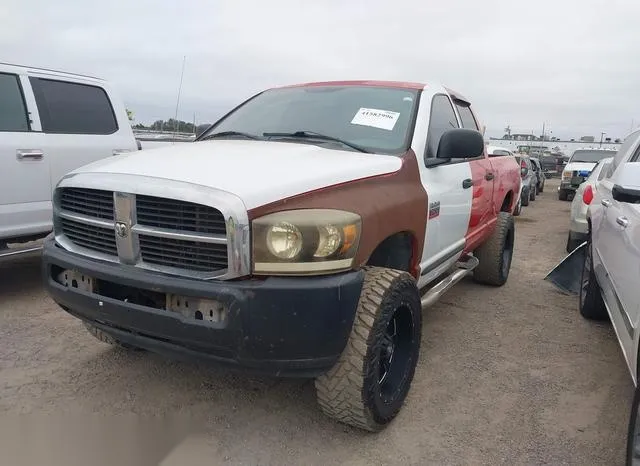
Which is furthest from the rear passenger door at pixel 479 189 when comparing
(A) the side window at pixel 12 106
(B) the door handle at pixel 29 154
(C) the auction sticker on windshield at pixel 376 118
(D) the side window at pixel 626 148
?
(A) the side window at pixel 12 106

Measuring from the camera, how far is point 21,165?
468 cm

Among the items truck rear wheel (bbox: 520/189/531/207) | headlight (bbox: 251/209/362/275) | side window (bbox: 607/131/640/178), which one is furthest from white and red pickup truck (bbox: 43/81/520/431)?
truck rear wheel (bbox: 520/189/531/207)

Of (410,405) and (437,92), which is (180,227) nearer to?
(410,405)

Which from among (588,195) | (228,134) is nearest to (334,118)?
(228,134)

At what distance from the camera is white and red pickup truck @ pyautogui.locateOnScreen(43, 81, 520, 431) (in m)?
2.22

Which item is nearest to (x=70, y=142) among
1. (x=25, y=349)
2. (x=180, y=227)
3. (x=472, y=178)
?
(x=25, y=349)

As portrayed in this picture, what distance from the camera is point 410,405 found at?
10.2 ft

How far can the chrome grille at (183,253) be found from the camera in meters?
2.27

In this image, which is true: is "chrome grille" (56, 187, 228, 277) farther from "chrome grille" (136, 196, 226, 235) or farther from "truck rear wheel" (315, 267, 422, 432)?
"truck rear wheel" (315, 267, 422, 432)

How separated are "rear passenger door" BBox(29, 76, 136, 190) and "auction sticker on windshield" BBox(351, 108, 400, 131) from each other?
10.1 feet

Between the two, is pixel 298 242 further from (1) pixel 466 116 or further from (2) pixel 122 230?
(1) pixel 466 116

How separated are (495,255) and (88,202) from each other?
4.13 meters

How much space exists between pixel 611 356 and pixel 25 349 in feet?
13.8

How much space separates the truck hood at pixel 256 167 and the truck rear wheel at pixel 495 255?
281 cm
